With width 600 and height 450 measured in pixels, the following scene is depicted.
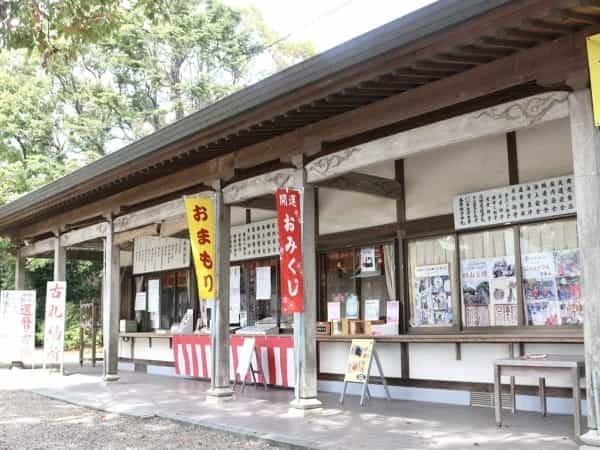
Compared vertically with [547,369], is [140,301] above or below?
above

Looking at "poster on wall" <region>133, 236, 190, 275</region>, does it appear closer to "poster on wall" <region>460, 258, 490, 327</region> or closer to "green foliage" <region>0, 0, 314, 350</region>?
"green foliage" <region>0, 0, 314, 350</region>

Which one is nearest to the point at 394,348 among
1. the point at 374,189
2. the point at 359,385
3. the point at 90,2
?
the point at 359,385

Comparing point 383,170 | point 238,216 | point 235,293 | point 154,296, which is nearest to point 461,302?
point 383,170

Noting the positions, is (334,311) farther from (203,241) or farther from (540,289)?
(540,289)

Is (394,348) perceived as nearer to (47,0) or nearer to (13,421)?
(13,421)

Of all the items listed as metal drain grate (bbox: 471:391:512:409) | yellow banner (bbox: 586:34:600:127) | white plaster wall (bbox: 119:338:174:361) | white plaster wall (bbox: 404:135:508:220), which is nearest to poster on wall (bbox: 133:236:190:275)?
white plaster wall (bbox: 119:338:174:361)

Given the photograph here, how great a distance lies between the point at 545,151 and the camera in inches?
Answer: 298

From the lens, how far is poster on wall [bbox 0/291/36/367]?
46.3 feet

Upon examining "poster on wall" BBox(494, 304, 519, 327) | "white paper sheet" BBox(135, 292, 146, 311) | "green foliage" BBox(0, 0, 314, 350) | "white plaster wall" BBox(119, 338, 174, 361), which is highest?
"green foliage" BBox(0, 0, 314, 350)

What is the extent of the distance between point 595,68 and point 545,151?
9.48ft

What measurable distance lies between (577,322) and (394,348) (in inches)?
106

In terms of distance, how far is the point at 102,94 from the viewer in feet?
82.2

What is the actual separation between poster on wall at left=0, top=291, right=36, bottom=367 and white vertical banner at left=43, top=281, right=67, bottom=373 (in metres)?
1.51

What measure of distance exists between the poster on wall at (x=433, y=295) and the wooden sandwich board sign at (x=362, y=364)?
35.7 inches
